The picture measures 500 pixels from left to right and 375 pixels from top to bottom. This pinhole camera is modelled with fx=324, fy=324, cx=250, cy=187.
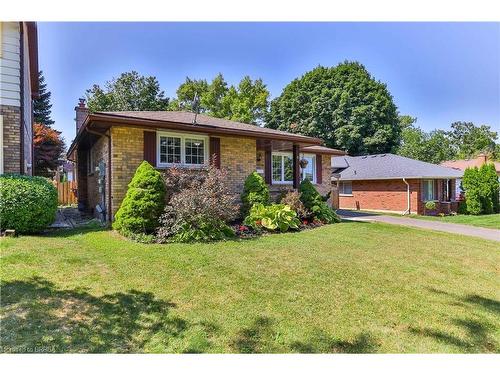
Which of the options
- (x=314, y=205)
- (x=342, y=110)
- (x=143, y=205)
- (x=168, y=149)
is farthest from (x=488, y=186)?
(x=143, y=205)

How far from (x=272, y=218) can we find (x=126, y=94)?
26.3 meters

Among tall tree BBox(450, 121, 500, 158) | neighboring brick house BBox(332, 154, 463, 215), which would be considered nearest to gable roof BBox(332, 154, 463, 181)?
neighboring brick house BBox(332, 154, 463, 215)

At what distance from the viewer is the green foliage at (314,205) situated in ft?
37.2

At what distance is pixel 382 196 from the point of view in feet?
65.4

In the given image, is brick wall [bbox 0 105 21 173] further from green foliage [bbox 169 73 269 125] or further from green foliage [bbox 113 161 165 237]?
green foliage [bbox 169 73 269 125]

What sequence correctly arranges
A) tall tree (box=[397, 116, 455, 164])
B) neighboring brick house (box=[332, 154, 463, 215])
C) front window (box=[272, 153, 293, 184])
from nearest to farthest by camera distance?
front window (box=[272, 153, 293, 184])
neighboring brick house (box=[332, 154, 463, 215])
tall tree (box=[397, 116, 455, 164])

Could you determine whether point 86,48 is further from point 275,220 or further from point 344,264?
point 344,264

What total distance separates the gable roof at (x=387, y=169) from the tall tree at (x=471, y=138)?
36.6 meters

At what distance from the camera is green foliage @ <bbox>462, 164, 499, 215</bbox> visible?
61.3 feet

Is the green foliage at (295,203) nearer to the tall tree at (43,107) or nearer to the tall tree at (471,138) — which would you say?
the tall tree at (43,107)

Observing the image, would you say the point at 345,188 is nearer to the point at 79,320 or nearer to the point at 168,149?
the point at 168,149

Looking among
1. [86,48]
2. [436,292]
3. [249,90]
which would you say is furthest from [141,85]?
[436,292]

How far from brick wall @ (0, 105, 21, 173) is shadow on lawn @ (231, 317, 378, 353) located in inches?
295

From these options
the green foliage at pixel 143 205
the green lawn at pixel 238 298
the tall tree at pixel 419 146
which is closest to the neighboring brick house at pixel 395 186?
the green lawn at pixel 238 298
